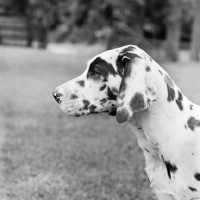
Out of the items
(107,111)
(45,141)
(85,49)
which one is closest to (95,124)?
(45,141)

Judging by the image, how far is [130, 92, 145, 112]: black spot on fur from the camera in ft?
8.94

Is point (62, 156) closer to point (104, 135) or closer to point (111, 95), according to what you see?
point (104, 135)

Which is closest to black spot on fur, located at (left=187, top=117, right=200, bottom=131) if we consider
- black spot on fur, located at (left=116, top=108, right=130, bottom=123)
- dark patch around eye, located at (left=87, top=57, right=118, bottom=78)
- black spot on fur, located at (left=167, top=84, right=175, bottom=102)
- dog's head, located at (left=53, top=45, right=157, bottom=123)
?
black spot on fur, located at (left=167, top=84, right=175, bottom=102)

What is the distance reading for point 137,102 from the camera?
8.96 ft

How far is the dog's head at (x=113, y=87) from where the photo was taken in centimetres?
276

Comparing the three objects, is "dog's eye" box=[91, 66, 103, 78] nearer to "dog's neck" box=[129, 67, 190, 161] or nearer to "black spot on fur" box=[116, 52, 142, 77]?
"black spot on fur" box=[116, 52, 142, 77]

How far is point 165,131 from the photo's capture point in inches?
118

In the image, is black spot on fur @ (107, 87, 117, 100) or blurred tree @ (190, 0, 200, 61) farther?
blurred tree @ (190, 0, 200, 61)

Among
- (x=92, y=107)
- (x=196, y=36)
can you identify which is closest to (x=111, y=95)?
(x=92, y=107)

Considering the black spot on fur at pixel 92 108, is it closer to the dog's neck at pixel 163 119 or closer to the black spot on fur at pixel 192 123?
the dog's neck at pixel 163 119

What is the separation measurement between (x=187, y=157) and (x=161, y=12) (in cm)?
2409

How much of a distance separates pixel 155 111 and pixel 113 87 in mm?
361

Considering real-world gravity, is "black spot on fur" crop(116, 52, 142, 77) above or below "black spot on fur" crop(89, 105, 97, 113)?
above

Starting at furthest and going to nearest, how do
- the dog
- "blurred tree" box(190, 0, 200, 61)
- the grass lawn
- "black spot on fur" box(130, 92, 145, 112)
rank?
1. "blurred tree" box(190, 0, 200, 61)
2. the grass lawn
3. the dog
4. "black spot on fur" box(130, 92, 145, 112)
